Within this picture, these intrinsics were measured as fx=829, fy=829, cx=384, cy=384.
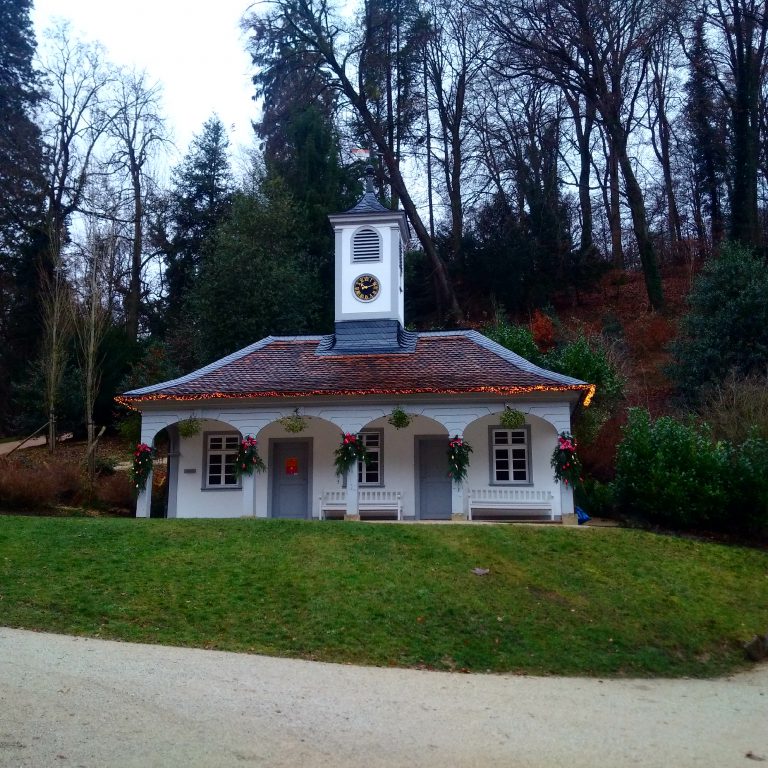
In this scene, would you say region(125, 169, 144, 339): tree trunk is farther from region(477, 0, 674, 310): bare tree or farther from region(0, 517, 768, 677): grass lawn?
region(0, 517, 768, 677): grass lawn

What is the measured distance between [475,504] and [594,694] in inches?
383

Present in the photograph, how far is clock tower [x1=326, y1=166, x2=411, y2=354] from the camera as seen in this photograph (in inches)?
891

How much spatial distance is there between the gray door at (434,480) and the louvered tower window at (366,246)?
5918mm

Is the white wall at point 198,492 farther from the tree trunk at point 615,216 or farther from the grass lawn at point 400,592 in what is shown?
the tree trunk at point 615,216

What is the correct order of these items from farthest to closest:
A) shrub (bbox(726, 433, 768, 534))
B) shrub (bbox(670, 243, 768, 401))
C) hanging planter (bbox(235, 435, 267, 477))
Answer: shrub (bbox(670, 243, 768, 401)) → hanging planter (bbox(235, 435, 267, 477)) → shrub (bbox(726, 433, 768, 534))

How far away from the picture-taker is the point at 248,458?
62.2 feet

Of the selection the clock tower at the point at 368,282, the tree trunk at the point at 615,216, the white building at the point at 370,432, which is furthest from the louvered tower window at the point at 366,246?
the tree trunk at the point at 615,216

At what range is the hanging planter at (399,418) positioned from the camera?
734 inches

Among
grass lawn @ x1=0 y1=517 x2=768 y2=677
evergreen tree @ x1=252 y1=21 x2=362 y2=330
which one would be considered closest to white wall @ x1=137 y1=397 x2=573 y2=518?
grass lawn @ x1=0 y1=517 x2=768 y2=677

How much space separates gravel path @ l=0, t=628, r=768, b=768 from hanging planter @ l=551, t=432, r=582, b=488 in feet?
27.0

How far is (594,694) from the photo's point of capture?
9148 mm

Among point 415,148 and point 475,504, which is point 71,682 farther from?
point 415,148

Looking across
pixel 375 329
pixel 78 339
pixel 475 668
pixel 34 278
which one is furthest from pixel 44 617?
pixel 34 278

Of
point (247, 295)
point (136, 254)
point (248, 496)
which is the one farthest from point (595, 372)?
point (136, 254)
